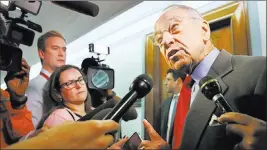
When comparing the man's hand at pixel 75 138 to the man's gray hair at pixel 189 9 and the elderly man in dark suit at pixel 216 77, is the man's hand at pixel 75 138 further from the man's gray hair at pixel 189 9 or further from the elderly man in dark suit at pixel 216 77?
the man's gray hair at pixel 189 9

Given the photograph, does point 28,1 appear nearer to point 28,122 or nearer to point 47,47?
point 47,47

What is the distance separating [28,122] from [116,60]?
33 cm

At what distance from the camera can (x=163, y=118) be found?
0.80m

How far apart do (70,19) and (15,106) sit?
34cm

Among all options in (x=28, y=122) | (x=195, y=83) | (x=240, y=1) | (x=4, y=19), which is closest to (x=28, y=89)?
(x=28, y=122)

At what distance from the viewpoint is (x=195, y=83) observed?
2.53 ft

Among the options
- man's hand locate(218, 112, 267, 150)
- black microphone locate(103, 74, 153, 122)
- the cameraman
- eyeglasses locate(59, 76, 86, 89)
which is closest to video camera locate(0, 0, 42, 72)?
the cameraman

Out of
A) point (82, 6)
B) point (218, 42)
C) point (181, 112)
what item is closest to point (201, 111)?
point (181, 112)

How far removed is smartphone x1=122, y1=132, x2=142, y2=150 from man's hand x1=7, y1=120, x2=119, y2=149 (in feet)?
0.59

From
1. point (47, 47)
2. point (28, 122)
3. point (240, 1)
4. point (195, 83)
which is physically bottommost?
point (28, 122)

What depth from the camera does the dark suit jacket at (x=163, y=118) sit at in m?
0.79

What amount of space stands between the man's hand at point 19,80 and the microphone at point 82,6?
0.79ft

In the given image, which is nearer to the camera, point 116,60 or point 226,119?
point 226,119

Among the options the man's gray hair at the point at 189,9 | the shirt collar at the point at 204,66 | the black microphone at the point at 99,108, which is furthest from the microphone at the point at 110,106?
the man's gray hair at the point at 189,9
